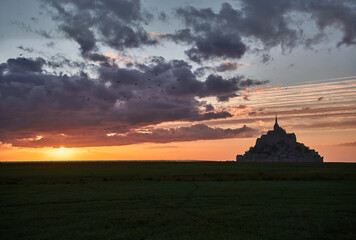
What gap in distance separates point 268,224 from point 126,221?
8175 millimetres

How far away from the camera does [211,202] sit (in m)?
26.7

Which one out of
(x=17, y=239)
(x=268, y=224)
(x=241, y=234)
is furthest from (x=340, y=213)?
(x=17, y=239)

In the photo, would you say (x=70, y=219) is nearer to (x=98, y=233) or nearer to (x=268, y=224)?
(x=98, y=233)

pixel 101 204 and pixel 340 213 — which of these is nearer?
pixel 340 213

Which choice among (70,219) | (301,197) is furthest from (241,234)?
(301,197)

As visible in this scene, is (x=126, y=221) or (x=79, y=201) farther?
(x=79, y=201)

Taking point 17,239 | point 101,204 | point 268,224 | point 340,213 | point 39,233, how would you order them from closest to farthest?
point 17,239 → point 39,233 → point 268,224 → point 340,213 → point 101,204

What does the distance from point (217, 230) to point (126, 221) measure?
558 cm

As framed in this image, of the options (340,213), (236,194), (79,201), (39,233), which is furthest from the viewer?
(236,194)

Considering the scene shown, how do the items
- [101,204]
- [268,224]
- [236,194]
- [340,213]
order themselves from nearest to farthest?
[268,224] < [340,213] < [101,204] < [236,194]

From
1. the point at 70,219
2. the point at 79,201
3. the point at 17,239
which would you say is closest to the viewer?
the point at 17,239

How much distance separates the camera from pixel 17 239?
15672mm

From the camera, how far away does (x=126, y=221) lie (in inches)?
765

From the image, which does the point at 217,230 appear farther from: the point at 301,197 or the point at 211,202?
the point at 301,197
